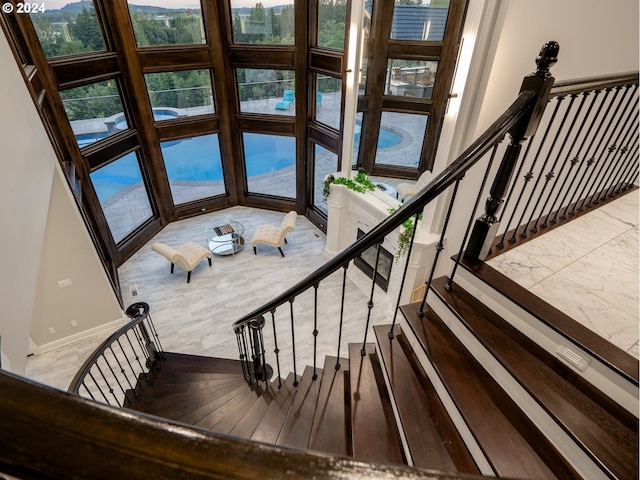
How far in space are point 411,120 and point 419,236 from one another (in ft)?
10.8

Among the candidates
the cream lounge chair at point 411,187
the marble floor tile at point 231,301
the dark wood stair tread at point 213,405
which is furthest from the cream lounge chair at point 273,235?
the dark wood stair tread at point 213,405

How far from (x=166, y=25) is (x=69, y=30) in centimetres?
166

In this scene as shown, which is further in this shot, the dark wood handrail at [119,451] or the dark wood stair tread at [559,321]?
the dark wood stair tread at [559,321]

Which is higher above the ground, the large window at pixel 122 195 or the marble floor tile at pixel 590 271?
the marble floor tile at pixel 590 271

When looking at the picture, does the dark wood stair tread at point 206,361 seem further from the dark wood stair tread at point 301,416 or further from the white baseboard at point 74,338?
the dark wood stair tread at point 301,416

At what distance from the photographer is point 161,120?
7125 millimetres

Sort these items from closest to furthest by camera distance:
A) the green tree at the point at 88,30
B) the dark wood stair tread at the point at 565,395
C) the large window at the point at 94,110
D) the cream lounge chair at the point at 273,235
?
the dark wood stair tread at the point at 565,395 → the green tree at the point at 88,30 → the large window at the point at 94,110 → the cream lounge chair at the point at 273,235

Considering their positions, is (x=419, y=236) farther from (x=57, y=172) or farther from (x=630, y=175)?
(x=57, y=172)

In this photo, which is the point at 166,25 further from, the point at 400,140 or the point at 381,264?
the point at 381,264

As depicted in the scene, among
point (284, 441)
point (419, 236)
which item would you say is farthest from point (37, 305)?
point (419, 236)

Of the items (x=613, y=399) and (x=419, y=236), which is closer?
(x=613, y=399)

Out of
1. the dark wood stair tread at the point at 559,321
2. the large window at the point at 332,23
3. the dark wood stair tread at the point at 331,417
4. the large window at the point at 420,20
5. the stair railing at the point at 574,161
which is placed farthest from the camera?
the large window at the point at 332,23

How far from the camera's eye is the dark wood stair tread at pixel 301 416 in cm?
205

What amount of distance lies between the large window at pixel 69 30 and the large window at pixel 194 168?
7.52ft
